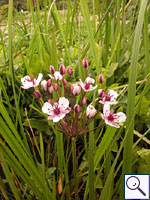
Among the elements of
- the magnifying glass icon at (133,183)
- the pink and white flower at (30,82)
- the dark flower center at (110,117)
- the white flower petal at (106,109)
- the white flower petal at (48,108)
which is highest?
the pink and white flower at (30,82)

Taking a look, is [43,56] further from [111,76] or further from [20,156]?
[20,156]

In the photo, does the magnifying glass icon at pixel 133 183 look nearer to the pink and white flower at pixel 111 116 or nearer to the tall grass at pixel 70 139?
the tall grass at pixel 70 139

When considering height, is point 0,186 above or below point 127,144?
below

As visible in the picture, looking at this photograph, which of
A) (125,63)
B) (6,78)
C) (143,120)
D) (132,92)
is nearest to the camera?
(132,92)

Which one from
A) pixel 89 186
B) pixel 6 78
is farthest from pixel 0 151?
pixel 6 78

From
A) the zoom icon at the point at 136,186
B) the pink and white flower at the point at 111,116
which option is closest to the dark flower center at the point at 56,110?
the pink and white flower at the point at 111,116

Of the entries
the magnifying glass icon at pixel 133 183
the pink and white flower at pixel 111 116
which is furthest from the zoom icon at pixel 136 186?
the pink and white flower at pixel 111 116

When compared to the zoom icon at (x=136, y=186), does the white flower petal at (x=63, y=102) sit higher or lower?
higher

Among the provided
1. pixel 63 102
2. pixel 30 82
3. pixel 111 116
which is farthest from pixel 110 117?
pixel 30 82

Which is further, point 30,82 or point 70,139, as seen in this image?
point 70,139

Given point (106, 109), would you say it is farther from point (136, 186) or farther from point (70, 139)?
point (70, 139)

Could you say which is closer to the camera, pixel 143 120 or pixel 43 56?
pixel 143 120
